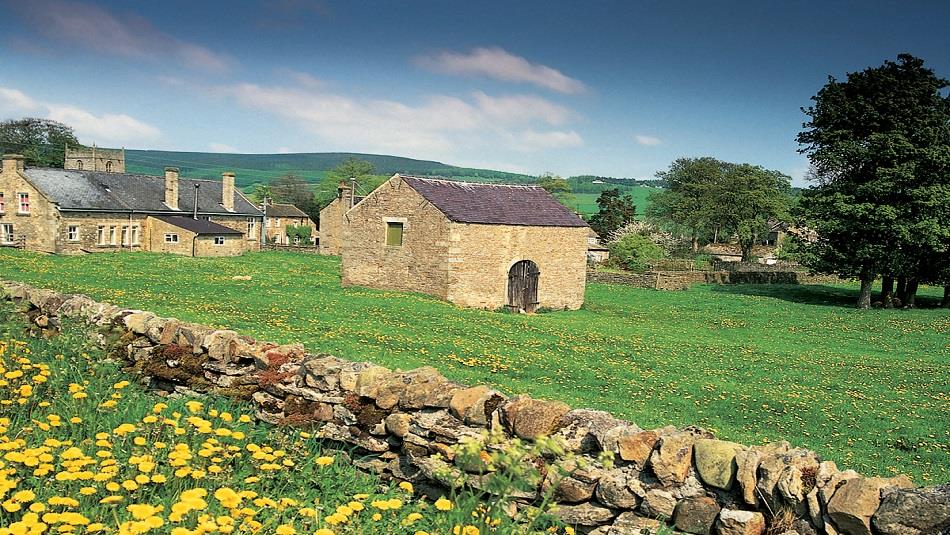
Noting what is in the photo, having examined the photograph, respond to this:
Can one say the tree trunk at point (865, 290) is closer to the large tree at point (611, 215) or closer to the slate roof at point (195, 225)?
the slate roof at point (195, 225)

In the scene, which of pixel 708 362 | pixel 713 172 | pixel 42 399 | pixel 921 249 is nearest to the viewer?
pixel 42 399

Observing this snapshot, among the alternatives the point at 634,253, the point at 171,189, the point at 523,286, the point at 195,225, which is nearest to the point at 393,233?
the point at 523,286

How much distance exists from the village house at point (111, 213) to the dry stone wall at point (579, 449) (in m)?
46.9

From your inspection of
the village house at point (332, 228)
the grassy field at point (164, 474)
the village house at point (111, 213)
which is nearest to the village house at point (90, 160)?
the village house at point (111, 213)

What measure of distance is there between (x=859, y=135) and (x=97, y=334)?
39.5 m

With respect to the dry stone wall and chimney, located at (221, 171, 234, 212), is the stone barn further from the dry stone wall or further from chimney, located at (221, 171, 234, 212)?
chimney, located at (221, 171, 234, 212)

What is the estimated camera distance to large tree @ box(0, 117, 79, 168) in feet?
339

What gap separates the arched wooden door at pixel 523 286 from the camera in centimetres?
3197


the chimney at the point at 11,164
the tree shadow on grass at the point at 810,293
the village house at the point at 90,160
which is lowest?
the tree shadow on grass at the point at 810,293

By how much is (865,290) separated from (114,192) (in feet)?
170

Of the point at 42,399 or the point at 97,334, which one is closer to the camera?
the point at 42,399

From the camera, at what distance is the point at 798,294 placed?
46719 millimetres

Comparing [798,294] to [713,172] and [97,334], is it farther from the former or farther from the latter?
[713,172]

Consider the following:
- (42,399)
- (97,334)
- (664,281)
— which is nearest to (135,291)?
(97,334)
